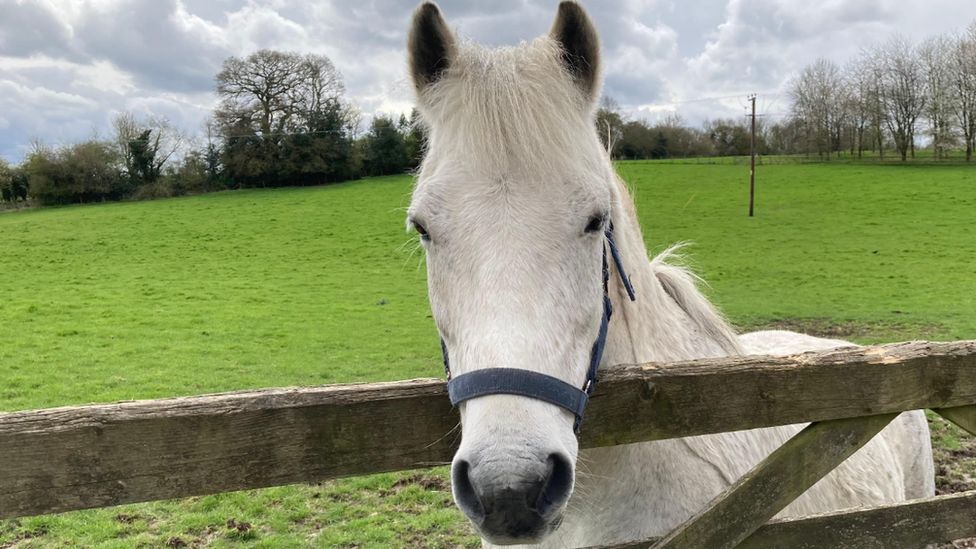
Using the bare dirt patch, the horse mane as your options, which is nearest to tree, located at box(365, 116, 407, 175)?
the bare dirt patch

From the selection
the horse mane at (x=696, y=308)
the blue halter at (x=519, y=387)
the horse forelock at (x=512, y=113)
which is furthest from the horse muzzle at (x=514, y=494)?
the horse mane at (x=696, y=308)

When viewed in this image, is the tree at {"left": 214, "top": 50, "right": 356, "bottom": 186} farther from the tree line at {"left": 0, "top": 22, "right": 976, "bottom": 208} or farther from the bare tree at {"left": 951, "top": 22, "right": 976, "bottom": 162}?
the bare tree at {"left": 951, "top": 22, "right": 976, "bottom": 162}

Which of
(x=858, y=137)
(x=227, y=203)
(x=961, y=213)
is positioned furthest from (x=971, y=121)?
(x=227, y=203)

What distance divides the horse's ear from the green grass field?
40.2 inches

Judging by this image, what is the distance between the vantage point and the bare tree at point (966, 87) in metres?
Result: 48.0

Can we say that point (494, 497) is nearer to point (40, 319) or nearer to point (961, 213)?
point (40, 319)

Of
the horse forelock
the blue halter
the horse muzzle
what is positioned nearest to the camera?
the horse muzzle

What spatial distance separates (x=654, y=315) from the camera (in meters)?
2.55

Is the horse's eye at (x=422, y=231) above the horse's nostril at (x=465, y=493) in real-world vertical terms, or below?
above

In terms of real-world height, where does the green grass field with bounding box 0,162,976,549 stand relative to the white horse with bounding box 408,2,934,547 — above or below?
below

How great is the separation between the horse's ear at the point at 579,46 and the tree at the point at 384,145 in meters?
46.1

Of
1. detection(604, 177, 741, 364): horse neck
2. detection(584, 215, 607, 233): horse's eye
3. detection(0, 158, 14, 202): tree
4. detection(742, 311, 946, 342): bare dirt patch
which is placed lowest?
detection(742, 311, 946, 342): bare dirt patch

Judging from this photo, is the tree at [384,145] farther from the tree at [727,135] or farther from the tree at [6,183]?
the tree at [6,183]

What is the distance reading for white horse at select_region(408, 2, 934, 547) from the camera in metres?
1.48
